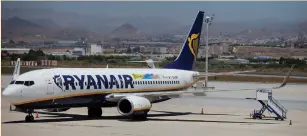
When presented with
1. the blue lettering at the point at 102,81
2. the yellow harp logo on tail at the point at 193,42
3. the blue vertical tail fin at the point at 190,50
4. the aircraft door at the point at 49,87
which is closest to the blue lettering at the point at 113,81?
the blue lettering at the point at 102,81

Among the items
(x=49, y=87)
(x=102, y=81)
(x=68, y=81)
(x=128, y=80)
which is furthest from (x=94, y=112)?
(x=49, y=87)

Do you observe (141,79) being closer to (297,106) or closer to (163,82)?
(163,82)

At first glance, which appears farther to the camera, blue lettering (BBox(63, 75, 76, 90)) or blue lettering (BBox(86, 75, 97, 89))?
blue lettering (BBox(86, 75, 97, 89))

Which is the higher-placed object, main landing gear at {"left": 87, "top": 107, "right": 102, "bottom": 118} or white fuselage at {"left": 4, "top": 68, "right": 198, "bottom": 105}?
white fuselage at {"left": 4, "top": 68, "right": 198, "bottom": 105}

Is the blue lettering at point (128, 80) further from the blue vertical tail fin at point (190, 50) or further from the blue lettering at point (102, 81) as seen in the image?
the blue vertical tail fin at point (190, 50)

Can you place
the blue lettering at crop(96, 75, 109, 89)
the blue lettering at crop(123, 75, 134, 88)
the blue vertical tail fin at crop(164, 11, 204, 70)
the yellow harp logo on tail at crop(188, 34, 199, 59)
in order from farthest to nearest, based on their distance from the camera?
the yellow harp logo on tail at crop(188, 34, 199, 59) → the blue vertical tail fin at crop(164, 11, 204, 70) → the blue lettering at crop(123, 75, 134, 88) → the blue lettering at crop(96, 75, 109, 89)

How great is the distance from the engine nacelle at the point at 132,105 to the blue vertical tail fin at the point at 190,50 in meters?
7.18

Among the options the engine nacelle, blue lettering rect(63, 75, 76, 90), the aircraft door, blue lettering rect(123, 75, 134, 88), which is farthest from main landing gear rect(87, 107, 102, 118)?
the aircraft door

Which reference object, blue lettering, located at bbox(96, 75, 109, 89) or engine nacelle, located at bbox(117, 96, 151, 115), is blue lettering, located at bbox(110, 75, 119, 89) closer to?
blue lettering, located at bbox(96, 75, 109, 89)

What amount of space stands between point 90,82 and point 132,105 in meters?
2.50

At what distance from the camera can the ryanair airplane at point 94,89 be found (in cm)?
2744

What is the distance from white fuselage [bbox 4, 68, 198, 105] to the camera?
27.4 meters

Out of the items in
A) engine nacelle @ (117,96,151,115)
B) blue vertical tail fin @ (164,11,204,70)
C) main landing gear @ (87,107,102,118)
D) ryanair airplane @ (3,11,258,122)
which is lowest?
main landing gear @ (87,107,102,118)

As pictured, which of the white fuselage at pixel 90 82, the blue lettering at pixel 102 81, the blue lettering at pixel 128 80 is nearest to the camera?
the white fuselage at pixel 90 82
